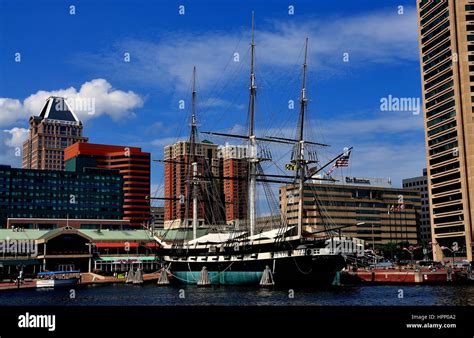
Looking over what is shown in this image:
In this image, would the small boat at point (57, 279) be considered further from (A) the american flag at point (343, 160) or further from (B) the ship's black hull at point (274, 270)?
(A) the american flag at point (343, 160)

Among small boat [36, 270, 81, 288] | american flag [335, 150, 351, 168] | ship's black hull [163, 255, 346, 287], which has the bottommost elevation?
small boat [36, 270, 81, 288]

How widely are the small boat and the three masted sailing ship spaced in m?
19.8

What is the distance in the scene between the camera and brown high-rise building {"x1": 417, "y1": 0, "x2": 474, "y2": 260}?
158000mm

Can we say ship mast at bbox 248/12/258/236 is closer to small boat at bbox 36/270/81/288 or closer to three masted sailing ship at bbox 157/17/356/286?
three masted sailing ship at bbox 157/17/356/286

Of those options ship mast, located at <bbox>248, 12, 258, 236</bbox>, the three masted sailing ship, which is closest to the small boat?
the three masted sailing ship

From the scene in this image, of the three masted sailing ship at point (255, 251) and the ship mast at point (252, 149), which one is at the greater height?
the ship mast at point (252, 149)

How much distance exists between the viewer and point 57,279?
118m

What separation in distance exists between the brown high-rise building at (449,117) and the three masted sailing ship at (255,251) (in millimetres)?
62405

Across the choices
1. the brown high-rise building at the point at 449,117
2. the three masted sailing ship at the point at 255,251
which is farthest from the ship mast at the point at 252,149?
the brown high-rise building at the point at 449,117

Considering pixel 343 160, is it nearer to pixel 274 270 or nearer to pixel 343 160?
pixel 343 160

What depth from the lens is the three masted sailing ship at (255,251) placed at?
9362 centimetres

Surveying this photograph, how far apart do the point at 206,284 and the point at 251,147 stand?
3201 centimetres
